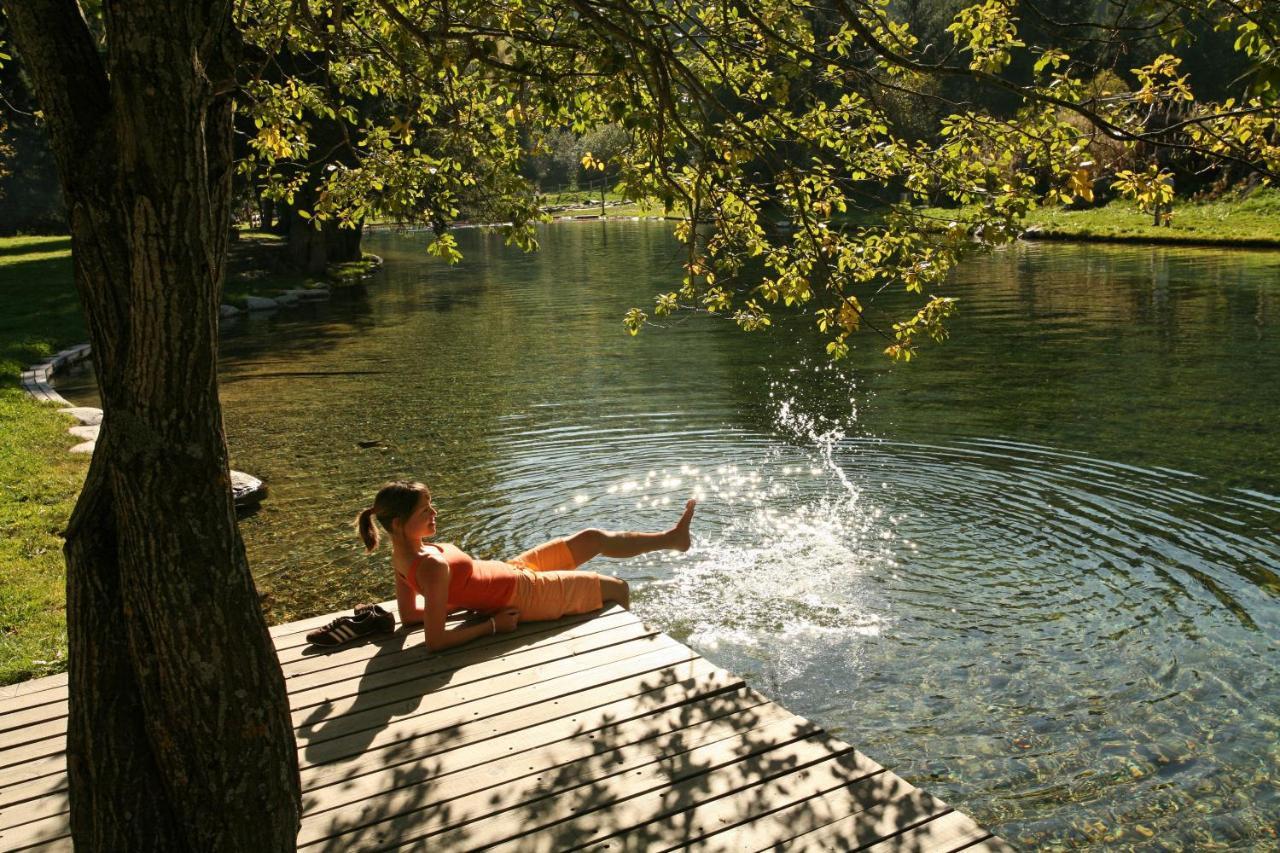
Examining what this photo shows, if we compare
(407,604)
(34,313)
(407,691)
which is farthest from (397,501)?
(34,313)

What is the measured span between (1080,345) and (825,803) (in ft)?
62.0

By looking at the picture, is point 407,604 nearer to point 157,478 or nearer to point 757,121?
point 157,478

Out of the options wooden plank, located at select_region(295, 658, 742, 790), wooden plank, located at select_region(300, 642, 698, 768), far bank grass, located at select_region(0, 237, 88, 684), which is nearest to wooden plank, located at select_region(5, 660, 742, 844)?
wooden plank, located at select_region(295, 658, 742, 790)

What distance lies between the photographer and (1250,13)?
5.23 m

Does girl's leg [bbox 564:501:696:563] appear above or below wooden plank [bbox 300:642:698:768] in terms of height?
above

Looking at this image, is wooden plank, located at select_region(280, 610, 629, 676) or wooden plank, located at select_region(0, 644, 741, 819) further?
wooden plank, located at select_region(280, 610, 629, 676)

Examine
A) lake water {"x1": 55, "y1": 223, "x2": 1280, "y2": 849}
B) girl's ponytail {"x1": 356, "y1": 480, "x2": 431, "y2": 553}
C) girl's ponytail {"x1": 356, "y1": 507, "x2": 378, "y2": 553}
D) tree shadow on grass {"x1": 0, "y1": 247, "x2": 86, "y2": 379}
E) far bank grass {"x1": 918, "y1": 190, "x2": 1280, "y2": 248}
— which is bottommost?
lake water {"x1": 55, "y1": 223, "x2": 1280, "y2": 849}

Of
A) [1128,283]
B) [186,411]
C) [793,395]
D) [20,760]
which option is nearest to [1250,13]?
[186,411]

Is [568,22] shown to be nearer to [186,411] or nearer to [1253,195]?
[186,411]

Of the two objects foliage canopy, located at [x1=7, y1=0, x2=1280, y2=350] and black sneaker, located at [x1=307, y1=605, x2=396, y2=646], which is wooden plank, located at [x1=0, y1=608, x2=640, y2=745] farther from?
foliage canopy, located at [x1=7, y1=0, x2=1280, y2=350]

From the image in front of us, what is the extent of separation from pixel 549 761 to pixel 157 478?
8.41 feet

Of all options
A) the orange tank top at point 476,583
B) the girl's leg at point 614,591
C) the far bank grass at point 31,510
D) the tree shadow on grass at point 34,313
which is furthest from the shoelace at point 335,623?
the tree shadow on grass at point 34,313

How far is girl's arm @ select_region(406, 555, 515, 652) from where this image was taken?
6.73m

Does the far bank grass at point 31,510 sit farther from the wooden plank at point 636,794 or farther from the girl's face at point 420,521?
the wooden plank at point 636,794
